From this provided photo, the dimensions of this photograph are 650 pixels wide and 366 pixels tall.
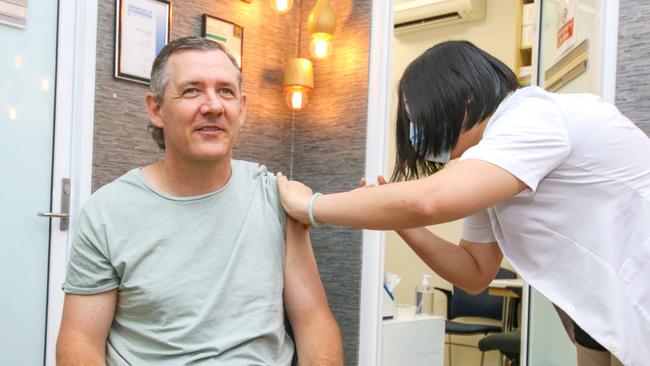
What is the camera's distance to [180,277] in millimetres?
1407

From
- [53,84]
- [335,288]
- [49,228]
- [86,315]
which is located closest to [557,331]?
[335,288]

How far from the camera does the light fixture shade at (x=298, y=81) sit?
9.63 ft

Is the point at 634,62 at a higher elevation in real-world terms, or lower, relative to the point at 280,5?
lower

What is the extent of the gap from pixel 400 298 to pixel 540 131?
4.43m

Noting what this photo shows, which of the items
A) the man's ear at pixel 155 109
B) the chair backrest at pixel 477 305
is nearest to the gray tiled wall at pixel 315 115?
the man's ear at pixel 155 109

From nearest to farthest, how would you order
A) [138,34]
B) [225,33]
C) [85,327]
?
[85,327]
[138,34]
[225,33]

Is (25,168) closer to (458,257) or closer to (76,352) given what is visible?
(76,352)

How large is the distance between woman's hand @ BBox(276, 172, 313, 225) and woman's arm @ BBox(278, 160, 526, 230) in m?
0.24

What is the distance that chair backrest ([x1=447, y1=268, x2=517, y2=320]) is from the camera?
4.66m

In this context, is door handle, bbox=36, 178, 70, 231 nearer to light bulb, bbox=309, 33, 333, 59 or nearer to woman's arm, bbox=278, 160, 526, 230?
light bulb, bbox=309, 33, 333, 59

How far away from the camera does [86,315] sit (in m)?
1.37

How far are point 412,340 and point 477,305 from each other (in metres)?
1.95

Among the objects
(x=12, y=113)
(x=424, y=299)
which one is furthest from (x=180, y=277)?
(x=424, y=299)

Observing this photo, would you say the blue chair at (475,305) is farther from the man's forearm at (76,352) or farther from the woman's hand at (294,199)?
the man's forearm at (76,352)
